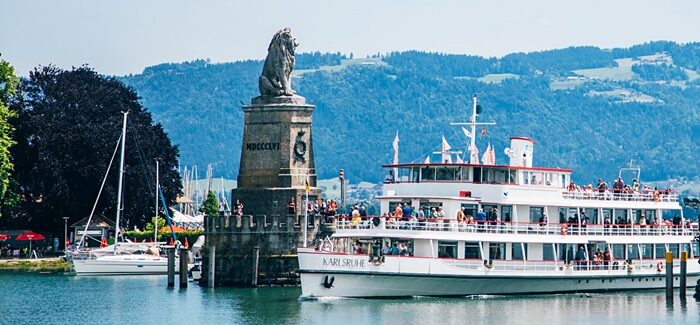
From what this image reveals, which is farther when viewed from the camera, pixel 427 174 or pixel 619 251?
pixel 619 251

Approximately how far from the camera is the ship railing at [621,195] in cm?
7244

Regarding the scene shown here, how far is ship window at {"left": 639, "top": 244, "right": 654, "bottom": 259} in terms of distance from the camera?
74125 mm

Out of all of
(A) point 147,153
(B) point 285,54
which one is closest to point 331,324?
(B) point 285,54

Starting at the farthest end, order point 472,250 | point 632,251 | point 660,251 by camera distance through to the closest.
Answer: point 660,251, point 632,251, point 472,250

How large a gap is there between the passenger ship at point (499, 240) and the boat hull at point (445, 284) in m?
0.04

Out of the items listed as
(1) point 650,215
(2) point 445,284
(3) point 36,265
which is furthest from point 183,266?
(3) point 36,265

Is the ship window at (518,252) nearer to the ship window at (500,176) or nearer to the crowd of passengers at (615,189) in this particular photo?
the ship window at (500,176)

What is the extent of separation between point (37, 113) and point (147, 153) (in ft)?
22.4

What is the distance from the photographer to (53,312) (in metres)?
65.6

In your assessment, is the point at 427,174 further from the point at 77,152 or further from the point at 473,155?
the point at 77,152

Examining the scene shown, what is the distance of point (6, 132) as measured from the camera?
93.9 metres

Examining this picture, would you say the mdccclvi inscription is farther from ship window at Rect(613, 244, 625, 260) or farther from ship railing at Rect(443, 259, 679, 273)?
ship window at Rect(613, 244, 625, 260)

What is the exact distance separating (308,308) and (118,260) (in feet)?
93.7

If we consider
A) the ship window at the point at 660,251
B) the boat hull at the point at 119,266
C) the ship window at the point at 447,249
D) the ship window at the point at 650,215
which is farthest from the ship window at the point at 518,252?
the boat hull at the point at 119,266
